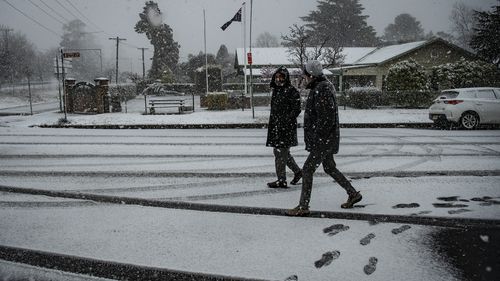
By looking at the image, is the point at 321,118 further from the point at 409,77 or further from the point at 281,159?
the point at 409,77

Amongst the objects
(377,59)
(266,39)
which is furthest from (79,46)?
(377,59)

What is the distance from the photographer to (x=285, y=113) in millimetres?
6055

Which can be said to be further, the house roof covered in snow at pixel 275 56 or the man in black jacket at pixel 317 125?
the house roof covered in snow at pixel 275 56

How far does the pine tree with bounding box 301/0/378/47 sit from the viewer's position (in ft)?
221

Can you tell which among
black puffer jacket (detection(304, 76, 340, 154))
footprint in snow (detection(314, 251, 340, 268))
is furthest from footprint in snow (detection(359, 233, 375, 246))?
black puffer jacket (detection(304, 76, 340, 154))

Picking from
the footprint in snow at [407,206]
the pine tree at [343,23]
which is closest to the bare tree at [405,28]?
the pine tree at [343,23]

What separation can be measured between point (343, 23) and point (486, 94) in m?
56.9

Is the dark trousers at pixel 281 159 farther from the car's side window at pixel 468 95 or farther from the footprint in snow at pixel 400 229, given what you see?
the car's side window at pixel 468 95

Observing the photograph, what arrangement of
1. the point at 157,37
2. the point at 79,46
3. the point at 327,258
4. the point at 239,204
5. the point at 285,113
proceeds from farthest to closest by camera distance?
the point at 79,46 < the point at 157,37 < the point at 285,113 < the point at 239,204 < the point at 327,258

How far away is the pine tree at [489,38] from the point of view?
107ft

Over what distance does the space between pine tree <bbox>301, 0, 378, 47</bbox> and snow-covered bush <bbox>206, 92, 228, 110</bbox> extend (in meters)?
47.3

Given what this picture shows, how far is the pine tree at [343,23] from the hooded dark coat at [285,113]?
6367cm

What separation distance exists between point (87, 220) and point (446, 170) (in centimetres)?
620

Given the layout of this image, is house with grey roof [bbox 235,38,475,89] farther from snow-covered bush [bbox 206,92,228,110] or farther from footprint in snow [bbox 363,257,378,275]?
footprint in snow [bbox 363,257,378,275]
